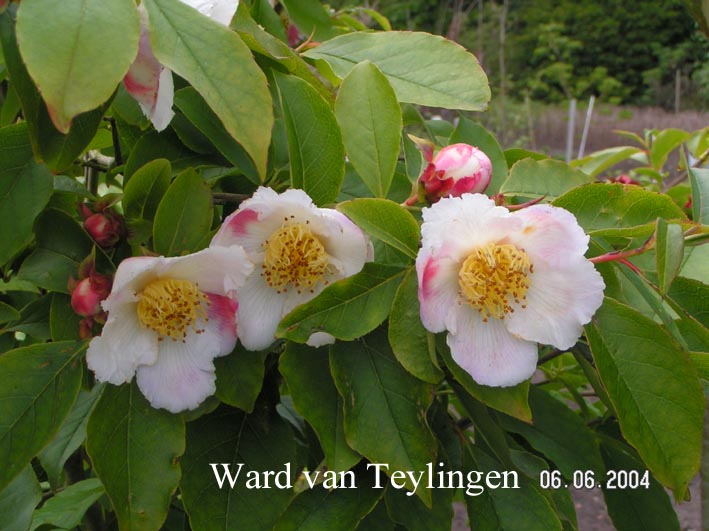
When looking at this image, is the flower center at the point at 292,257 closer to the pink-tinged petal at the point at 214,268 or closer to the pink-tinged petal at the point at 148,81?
the pink-tinged petal at the point at 214,268

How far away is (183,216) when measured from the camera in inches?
23.2

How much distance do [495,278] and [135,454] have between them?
0.99ft

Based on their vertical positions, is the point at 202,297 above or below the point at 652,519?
above

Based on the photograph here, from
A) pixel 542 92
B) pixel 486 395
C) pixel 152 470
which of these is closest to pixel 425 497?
pixel 486 395

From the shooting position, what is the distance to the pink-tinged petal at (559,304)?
0.55 meters

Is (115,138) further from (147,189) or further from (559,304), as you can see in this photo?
(559,304)

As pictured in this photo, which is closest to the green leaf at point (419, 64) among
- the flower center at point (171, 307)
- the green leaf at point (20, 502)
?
the flower center at point (171, 307)

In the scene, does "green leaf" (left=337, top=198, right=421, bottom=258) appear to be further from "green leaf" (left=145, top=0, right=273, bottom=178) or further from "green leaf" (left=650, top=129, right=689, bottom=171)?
"green leaf" (left=650, top=129, right=689, bottom=171)

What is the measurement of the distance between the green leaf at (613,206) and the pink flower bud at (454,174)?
66mm

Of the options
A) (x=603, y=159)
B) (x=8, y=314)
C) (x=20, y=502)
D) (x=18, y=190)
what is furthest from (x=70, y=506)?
(x=603, y=159)

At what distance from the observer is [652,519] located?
32.1 inches

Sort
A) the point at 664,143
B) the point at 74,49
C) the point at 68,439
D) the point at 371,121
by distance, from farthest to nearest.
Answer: the point at 664,143
the point at 68,439
the point at 371,121
the point at 74,49

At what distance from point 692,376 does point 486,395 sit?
0.47 feet

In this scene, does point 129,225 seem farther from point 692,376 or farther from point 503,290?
point 692,376
